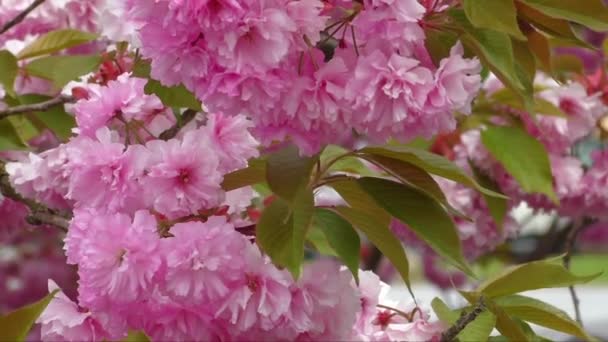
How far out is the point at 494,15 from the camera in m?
0.81

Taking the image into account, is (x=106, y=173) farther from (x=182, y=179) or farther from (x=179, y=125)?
(x=179, y=125)

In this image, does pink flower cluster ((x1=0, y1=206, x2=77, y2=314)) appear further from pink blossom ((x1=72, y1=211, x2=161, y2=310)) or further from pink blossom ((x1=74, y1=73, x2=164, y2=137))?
pink blossom ((x1=72, y1=211, x2=161, y2=310))

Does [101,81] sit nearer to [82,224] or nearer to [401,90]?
[82,224]

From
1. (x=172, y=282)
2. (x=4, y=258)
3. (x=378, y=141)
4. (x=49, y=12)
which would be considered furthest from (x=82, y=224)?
(x=4, y=258)

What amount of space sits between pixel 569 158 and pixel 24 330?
1.37 metres

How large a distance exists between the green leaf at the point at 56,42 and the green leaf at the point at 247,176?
0.59 m

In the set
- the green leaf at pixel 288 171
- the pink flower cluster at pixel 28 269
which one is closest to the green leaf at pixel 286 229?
the green leaf at pixel 288 171

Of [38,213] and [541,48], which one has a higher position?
[541,48]

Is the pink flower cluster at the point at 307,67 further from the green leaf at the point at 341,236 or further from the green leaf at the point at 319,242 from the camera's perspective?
the green leaf at the point at 319,242

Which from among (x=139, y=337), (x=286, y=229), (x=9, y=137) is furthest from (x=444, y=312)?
(x=9, y=137)

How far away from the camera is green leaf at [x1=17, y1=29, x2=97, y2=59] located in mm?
1454

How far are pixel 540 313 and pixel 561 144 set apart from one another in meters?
0.97

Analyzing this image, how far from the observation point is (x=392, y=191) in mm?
909

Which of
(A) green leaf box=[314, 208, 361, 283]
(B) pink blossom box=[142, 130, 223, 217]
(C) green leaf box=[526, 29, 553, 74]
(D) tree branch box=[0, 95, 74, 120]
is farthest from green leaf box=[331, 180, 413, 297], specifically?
(D) tree branch box=[0, 95, 74, 120]
